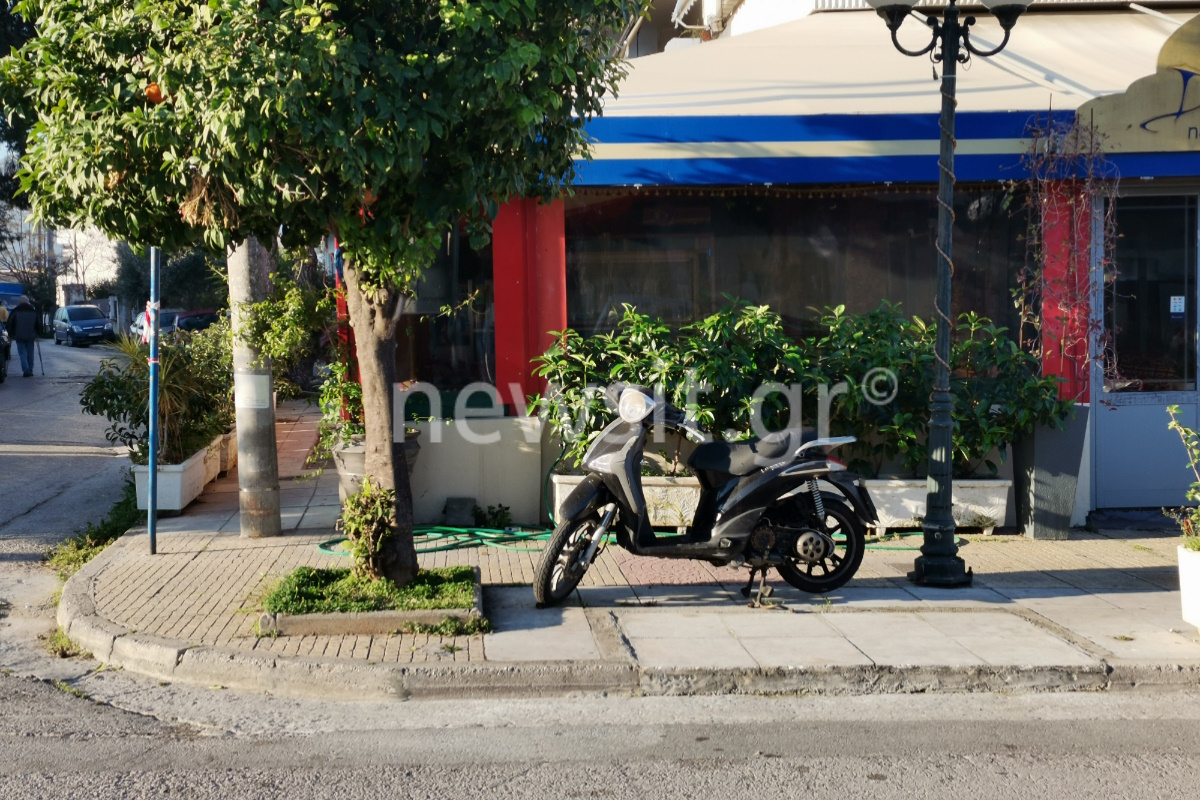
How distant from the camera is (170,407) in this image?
10.4 metres

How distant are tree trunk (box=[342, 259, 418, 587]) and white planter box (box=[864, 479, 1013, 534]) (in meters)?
4.16

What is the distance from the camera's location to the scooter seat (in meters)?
7.35

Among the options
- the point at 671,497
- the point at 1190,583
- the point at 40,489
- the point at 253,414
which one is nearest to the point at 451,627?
the point at 671,497

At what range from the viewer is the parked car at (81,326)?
147 ft

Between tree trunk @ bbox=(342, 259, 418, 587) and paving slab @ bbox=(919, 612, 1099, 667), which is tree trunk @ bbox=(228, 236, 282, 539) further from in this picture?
paving slab @ bbox=(919, 612, 1099, 667)

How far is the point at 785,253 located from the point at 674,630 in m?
4.59

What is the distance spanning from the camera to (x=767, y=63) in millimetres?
10594

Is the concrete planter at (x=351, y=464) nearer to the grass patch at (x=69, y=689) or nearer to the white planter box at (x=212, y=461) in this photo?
the white planter box at (x=212, y=461)

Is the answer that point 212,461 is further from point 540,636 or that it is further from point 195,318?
point 195,318

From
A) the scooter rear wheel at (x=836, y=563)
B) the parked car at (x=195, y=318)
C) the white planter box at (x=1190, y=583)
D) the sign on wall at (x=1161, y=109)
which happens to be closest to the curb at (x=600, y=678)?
A: the white planter box at (x=1190, y=583)

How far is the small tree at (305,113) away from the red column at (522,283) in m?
2.94

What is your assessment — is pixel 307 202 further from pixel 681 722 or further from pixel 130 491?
pixel 130 491

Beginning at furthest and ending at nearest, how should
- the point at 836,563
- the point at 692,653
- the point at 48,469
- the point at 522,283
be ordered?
the point at 48,469, the point at 522,283, the point at 836,563, the point at 692,653

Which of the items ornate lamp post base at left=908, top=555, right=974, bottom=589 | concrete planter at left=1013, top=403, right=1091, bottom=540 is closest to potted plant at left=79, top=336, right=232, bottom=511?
ornate lamp post base at left=908, top=555, right=974, bottom=589
